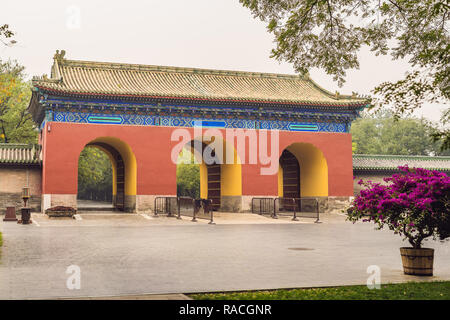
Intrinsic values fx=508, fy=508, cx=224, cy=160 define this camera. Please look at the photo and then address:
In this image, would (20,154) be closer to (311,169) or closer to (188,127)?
(188,127)

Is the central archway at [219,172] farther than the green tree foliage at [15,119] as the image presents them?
No

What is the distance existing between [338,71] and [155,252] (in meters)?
4.86

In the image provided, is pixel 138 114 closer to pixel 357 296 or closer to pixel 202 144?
pixel 202 144

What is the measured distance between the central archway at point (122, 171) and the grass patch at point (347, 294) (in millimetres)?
17740

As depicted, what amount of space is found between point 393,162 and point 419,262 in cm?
2215

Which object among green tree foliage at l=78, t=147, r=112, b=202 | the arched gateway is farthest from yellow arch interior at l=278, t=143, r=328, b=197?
green tree foliage at l=78, t=147, r=112, b=202

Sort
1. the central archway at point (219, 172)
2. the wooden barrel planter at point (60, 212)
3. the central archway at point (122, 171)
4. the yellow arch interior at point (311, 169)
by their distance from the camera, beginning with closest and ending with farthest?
the wooden barrel planter at point (60, 212)
the central archway at point (122, 171)
the central archway at point (219, 172)
the yellow arch interior at point (311, 169)

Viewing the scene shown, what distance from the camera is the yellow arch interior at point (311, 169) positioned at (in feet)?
84.6

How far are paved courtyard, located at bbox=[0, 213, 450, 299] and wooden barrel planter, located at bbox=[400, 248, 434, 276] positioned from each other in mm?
208

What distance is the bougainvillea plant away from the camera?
7344 mm

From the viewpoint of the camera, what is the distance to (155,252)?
994 centimetres

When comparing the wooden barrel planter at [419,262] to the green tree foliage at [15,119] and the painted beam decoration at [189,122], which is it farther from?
the green tree foliage at [15,119]

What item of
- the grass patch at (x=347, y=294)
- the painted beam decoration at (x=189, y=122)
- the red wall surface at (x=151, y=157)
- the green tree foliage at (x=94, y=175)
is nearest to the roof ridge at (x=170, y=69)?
the painted beam decoration at (x=189, y=122)

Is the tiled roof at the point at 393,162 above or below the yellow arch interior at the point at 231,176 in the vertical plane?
above
